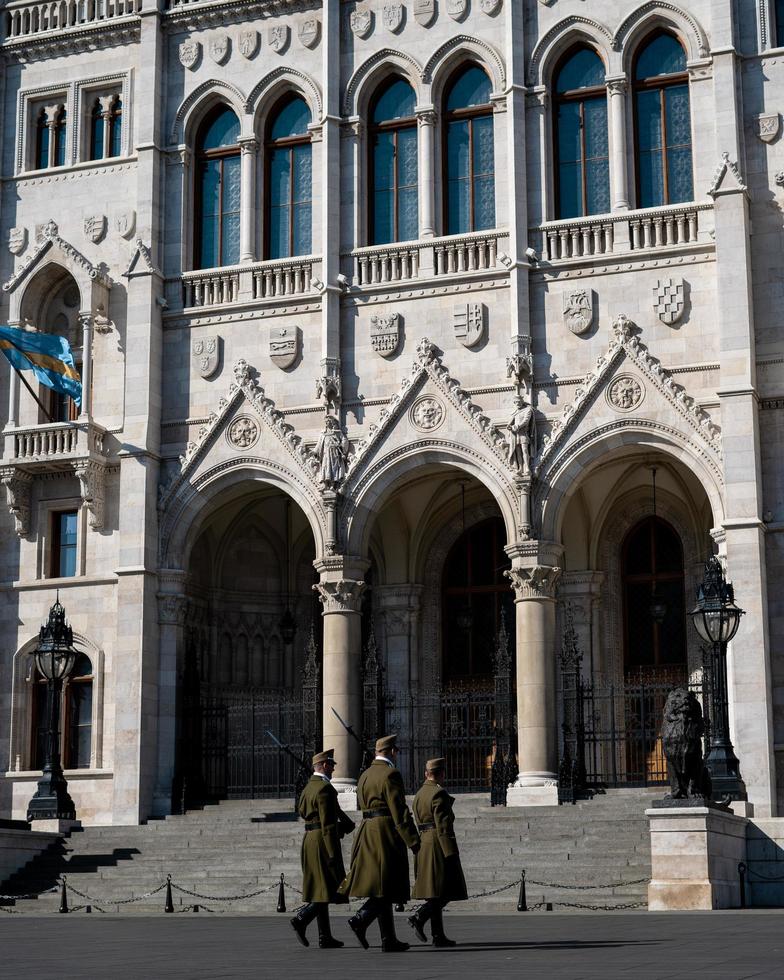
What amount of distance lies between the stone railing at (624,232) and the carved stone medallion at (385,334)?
2997mm

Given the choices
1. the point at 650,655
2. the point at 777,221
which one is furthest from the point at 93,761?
the point at 777,221

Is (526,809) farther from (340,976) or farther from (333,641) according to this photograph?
(340,976)

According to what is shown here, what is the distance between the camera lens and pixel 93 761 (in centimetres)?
3084

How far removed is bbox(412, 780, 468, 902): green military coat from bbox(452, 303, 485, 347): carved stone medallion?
15432 millimetres

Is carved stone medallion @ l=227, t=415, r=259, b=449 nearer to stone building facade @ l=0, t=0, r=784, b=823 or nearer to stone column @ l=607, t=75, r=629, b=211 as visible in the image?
stone building facade @ l=0, t=0, r=784, b=823

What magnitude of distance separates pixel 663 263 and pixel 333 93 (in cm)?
753

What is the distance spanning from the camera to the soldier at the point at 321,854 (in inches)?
573

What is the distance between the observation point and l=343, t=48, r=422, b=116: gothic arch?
31.6 metres

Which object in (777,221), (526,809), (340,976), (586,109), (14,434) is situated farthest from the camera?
(14,434)

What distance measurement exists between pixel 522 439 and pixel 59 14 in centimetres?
1440

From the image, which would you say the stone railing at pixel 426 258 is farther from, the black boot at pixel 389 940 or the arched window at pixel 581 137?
the black boot at pixel 389 940

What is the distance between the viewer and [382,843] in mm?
14445

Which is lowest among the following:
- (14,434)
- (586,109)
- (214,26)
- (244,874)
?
(244,874)

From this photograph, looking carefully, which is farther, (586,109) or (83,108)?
(83,108)
